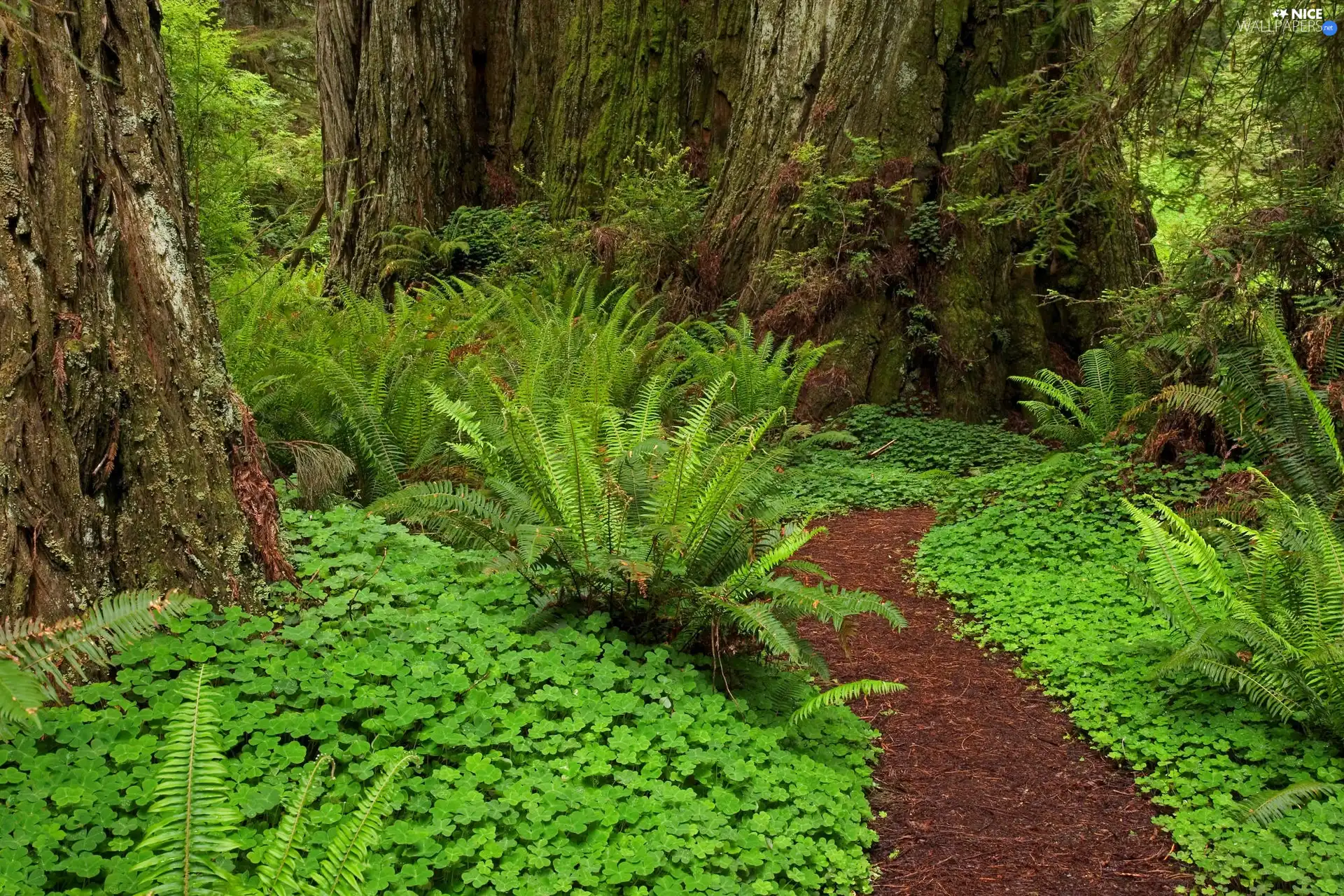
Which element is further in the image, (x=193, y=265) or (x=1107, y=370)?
(x=1107, y=370)

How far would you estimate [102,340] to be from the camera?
9.30ft

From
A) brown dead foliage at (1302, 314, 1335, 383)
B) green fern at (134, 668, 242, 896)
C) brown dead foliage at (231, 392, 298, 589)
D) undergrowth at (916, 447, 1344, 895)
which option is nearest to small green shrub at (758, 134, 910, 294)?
undergrowth at (916, 447, 1344, 895)

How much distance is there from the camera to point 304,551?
377 centimetres

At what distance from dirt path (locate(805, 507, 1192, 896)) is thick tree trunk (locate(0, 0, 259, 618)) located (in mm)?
2524

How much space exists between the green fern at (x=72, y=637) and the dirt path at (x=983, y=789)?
234 centimetres

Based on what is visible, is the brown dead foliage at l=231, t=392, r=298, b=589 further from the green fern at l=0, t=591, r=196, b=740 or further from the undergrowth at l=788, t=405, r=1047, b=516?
the undergrowth at l=788, t=405, r=1047, b=516

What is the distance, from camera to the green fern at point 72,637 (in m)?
2.25

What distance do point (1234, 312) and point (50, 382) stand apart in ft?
18.6

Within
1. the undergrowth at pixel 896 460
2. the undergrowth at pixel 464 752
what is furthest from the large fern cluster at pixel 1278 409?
the undergrowth at pixel 464 752

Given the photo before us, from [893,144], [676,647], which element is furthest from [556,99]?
[676,647]

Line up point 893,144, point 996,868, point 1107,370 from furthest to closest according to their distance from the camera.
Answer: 1. point 893,144
2. point 1107,370
3. point 996,868

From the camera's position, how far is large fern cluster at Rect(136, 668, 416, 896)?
1916 millimetres

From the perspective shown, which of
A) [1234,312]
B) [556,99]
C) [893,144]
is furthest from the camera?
[556,99]

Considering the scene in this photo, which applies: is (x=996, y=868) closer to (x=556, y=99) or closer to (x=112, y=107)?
(x=112, y=107)
